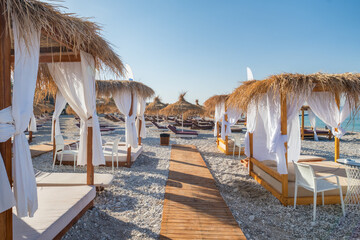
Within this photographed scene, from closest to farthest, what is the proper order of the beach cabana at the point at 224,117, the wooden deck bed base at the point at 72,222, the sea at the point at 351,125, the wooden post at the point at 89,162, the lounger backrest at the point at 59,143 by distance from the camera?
the wooden deck bed base at the point at 72,222, the wooden post at the point at 89,162, the sea at the point at 351,125, the lounger backrest at the point at 59,143, the beach cabana at the point at 224,117

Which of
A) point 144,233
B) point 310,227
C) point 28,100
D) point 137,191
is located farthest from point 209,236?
point 28,100

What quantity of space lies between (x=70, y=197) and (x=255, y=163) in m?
4.10

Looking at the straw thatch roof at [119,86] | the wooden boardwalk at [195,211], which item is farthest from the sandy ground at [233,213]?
the straw thatch roof at [119,86]

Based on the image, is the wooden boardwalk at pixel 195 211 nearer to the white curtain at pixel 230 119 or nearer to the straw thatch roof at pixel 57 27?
the straw thatch roof at pixel 57 27

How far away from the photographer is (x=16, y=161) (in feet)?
5.60

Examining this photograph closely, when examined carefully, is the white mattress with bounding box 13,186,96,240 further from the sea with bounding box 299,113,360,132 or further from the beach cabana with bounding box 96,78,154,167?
the sea with bounding box 299,113,360,132

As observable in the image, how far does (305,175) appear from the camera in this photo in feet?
10.3

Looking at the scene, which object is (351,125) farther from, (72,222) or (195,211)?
(72,222)

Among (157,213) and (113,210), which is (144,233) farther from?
(113,210)

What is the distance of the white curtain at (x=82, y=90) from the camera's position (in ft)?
10.1

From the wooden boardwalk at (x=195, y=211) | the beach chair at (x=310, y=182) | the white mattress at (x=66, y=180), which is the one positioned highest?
the beach chair at (x=310, y=182)

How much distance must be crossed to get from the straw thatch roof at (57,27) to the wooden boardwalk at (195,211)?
2408 millimetres

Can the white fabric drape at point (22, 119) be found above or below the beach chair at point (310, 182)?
above

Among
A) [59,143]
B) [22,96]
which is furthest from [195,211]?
[59,143]
